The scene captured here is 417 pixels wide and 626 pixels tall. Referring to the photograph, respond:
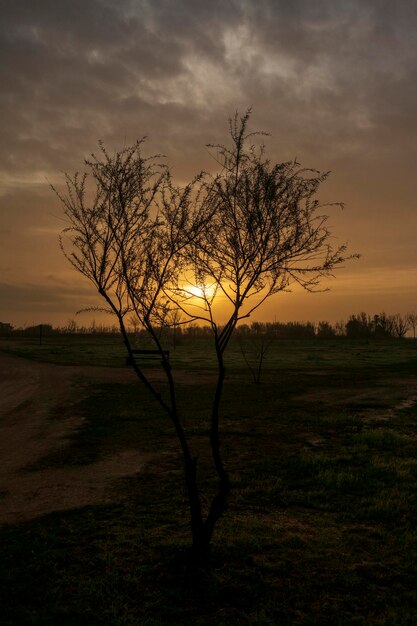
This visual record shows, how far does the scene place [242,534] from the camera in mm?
8680

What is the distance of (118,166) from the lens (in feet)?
24.1

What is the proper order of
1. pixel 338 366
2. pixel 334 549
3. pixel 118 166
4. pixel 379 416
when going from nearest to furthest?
1. pixel 118 166
2. pixel 334 549
3. pixel 379 416
4. pixel 338 366

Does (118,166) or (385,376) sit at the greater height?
(118,166)

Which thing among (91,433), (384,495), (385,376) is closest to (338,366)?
(385,376)

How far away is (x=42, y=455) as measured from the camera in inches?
600

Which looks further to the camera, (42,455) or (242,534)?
(42,455)

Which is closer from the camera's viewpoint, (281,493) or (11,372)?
(281,493)

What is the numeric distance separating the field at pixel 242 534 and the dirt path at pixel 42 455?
8.6 inches

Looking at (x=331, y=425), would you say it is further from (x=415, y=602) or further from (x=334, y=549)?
(x=415, y=602)

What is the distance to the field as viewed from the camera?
656cm

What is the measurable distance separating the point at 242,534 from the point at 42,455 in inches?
340

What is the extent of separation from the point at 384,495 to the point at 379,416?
10.5 metres

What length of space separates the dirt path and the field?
0.72ft

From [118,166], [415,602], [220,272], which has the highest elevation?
[118,166]
